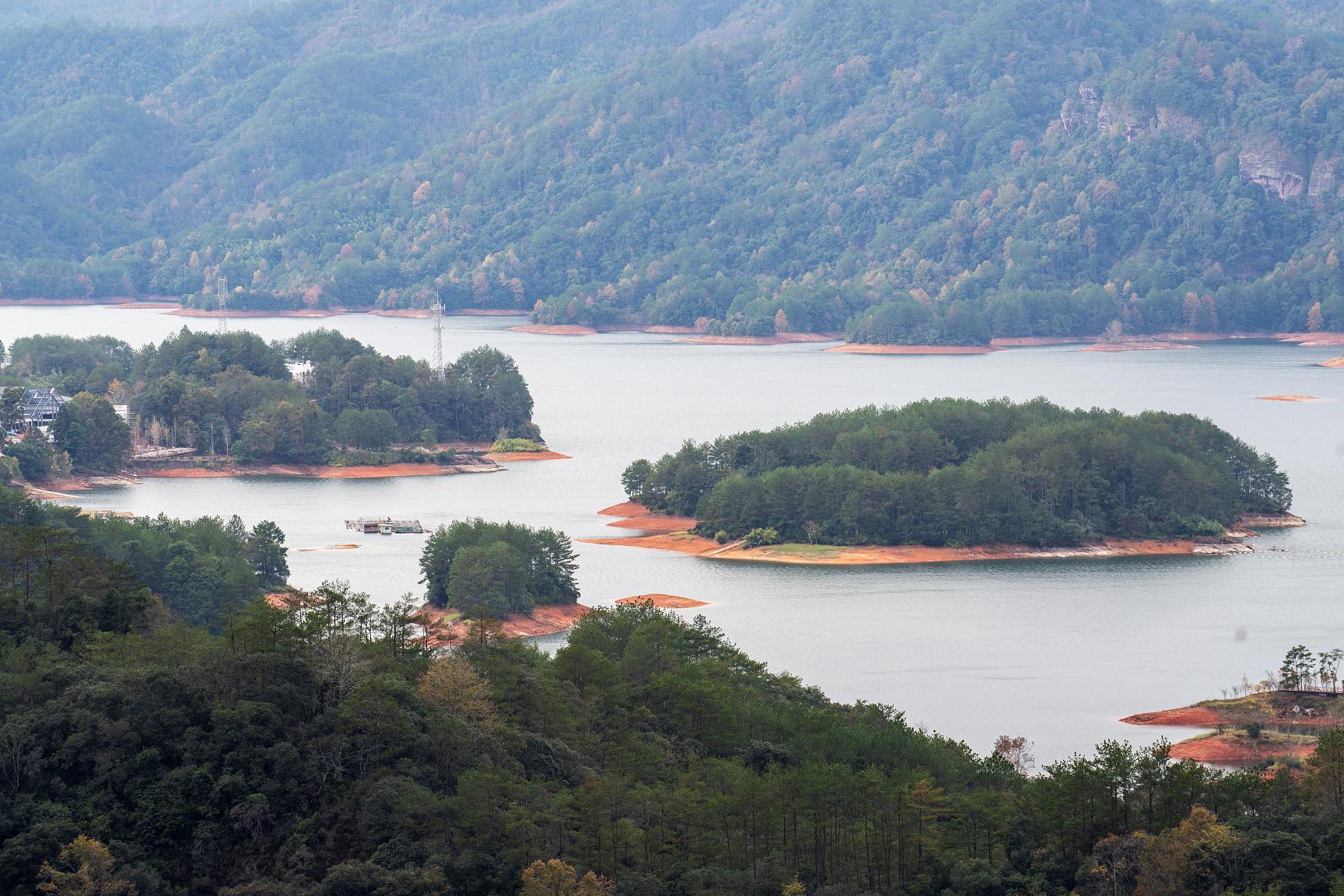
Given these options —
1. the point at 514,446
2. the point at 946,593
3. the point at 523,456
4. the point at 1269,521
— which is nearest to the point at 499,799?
the point at 946,593

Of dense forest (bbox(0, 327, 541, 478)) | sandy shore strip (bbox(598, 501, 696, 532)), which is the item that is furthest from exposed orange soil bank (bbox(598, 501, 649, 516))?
dense forest (bbox(0, 327, 541, 478))

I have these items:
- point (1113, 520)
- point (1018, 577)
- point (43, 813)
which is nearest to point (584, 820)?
point (43, 813)

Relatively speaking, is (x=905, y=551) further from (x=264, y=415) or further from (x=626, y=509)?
(x=264, y=415)

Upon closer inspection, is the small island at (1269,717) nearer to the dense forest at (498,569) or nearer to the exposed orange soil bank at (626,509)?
the dense forest at (498,569)

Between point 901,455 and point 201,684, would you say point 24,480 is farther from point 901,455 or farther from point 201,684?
point 201,684

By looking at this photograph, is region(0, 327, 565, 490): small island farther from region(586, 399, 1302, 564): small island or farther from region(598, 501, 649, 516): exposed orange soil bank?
region(586, 399, 1302, 564): small island

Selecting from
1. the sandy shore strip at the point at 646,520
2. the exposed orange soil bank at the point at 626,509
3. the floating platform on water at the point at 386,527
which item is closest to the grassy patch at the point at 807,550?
the sandy shore strip at the point at 646,520
